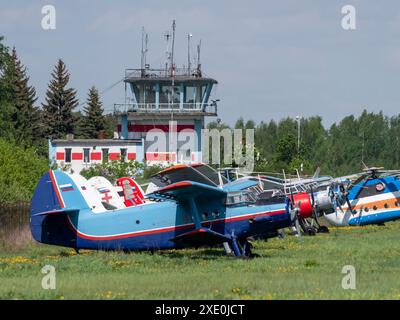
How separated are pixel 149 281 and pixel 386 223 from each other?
27.1 meters

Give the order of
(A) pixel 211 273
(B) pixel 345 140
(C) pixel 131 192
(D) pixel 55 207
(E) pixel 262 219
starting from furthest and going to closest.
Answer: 1. (B) pixel 345 140
2. (C) pixel 131 192
3. (D) pixel 55 207
4. (E) pixel 262 219
5. (A) pixel 211 273

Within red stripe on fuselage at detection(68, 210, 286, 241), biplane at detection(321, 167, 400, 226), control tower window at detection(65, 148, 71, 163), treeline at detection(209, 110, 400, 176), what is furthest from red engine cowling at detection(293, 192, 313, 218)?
treeline at detection(209, 110, 400, 176)

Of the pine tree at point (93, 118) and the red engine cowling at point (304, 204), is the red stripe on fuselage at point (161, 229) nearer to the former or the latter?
the red engine cowling at point (304, 204)

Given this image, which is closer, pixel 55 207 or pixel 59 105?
pixel 55 207

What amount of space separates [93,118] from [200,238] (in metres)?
75.5

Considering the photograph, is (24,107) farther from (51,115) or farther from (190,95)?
(190,95)

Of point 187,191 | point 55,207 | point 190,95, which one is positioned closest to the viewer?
point 187,191

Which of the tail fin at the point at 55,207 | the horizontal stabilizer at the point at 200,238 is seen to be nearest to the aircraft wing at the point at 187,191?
the horizontal stabilizer at the point at 200,238

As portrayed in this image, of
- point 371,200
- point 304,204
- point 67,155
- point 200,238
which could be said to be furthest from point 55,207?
point 67,155

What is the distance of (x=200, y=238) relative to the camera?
24734 millimetres
